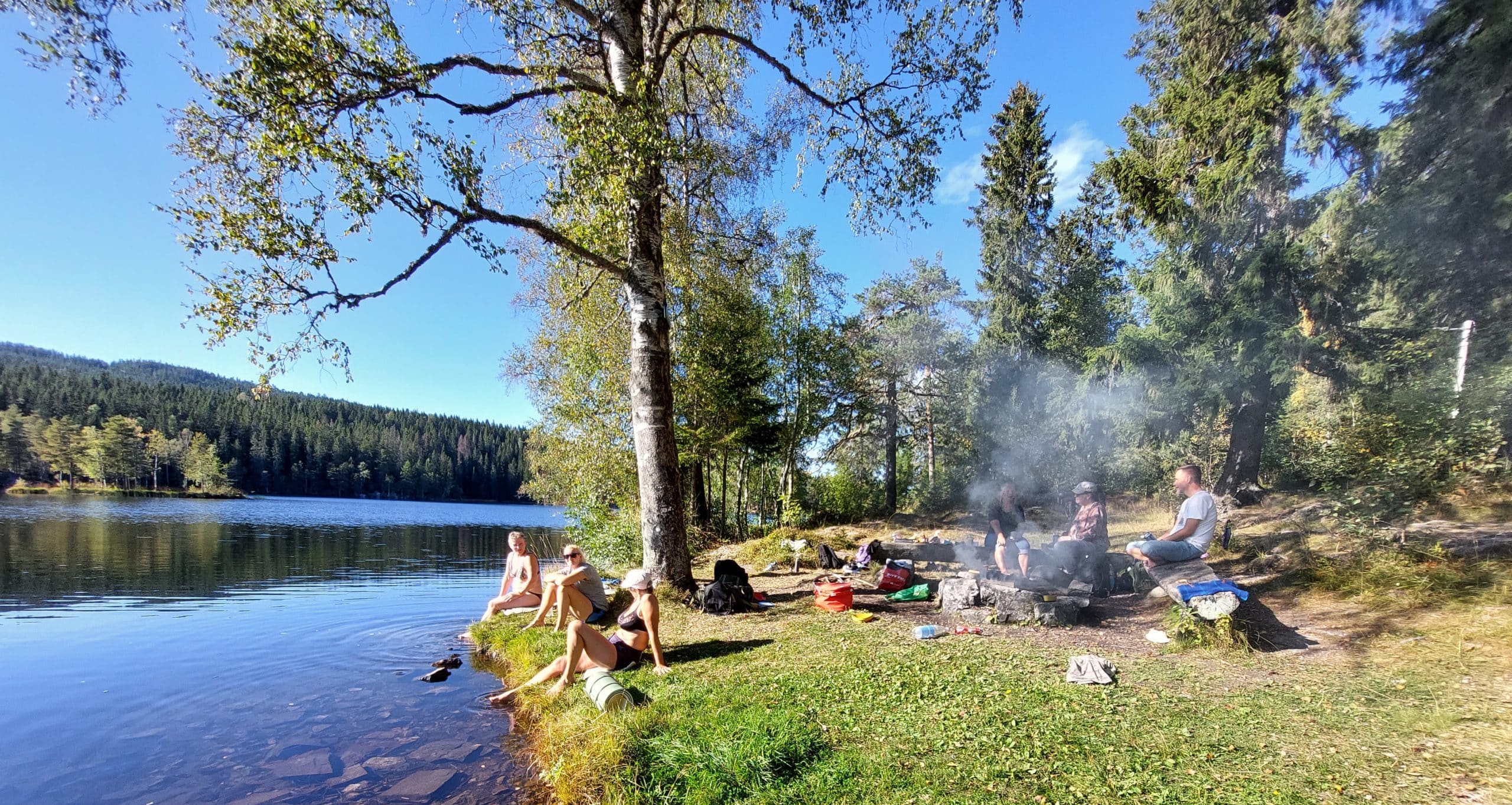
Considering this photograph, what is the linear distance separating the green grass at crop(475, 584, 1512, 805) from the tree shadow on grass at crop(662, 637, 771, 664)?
37 cm

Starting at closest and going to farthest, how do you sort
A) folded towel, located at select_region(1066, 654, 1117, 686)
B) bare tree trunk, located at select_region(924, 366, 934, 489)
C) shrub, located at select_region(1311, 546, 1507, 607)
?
1. folded towel, located at select_region(1066, 654, 1117, 686)
2. shrub, located at select_region(1311, 546, 1507, 607)
3. bare tree trunk, located at select_region(924, 366, 934, 489)

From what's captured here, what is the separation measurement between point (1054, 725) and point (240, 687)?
8.74m

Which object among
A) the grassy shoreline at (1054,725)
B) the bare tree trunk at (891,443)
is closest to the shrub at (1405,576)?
the grassy shoreline at (1054,725)

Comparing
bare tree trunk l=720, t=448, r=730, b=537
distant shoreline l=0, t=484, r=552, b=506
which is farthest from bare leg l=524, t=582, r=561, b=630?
distant shoreline l=0, t=484, r=552, b=506

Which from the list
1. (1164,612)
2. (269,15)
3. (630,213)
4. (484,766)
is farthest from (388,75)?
(1164,612)

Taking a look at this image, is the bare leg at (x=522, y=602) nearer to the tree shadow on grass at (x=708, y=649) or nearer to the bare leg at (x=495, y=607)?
the bare leg at (x=495, y=607)

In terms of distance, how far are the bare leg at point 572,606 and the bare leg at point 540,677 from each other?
763 millimetres

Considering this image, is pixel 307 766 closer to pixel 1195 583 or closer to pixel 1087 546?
pixel 1195 583

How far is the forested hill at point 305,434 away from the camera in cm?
7669

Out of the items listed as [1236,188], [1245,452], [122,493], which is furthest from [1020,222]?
[122,493]

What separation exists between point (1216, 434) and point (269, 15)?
21.4 meters

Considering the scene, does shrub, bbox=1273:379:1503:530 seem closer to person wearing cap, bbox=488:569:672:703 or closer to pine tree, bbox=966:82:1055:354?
person wearing cap, bbox=488:569:672:703

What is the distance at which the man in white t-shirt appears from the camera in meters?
6.09

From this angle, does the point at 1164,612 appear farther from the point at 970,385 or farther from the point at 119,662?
the point at 970,385
